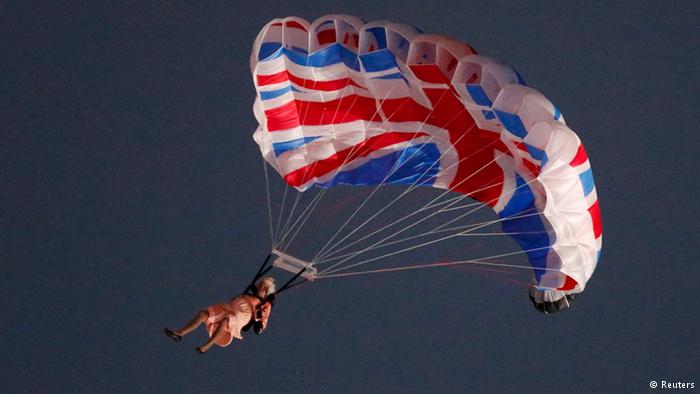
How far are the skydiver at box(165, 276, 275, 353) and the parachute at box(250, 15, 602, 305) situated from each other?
0.85 feet

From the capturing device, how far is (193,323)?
259 inches

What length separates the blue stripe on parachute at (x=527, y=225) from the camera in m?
6.92

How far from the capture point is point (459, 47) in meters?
6.66

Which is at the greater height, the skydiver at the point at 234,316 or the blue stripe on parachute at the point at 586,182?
the blue stripe on parachute at the point at 586,182

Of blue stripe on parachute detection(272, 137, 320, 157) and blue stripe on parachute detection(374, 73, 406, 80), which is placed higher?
blue stripe on parachute detection(272, 137, 320, 157)

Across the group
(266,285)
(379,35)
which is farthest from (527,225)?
(266,285)

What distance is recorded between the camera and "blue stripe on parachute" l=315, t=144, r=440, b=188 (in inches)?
305

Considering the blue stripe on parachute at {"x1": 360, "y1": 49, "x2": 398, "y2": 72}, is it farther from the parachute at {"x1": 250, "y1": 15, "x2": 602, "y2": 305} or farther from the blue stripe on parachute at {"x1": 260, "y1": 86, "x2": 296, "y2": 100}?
the blue stripe on parachute at {"x1": 260, "y1": 86, "x2": 296, "y2": 100}

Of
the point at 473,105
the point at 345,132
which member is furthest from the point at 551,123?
the point at 345,132

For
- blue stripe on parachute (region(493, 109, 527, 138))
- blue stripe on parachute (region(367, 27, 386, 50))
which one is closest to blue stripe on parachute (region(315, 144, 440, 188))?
blue stripe on parachute (region(367, 27, 386, 50))

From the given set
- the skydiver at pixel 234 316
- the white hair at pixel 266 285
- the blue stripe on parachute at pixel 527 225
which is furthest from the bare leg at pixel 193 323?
the blue stripe on parachute at pixel 527 225

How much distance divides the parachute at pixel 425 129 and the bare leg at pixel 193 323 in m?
0.73

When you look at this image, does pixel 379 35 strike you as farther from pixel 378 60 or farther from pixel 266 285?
pixel 266 285

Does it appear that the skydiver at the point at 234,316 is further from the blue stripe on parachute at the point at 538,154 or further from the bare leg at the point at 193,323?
the blue stripe on parachute at the point at 538,154
